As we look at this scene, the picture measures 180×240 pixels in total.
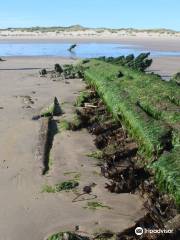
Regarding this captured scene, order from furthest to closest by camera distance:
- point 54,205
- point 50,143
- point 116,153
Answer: point 50,143 → point 116,153 → point 54,205

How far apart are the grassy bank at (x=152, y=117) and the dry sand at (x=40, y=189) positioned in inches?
25.3

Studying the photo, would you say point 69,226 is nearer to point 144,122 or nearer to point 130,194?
point 130,194

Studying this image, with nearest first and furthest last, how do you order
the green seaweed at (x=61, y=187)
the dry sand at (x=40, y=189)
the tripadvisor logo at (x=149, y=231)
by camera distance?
the tripadvisor logo at (x=149, y=231), the dry sand at (x=40, y=189), the green seaweed at (x=61, y=187)

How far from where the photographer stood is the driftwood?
824 cm

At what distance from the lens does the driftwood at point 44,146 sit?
27.0 feet

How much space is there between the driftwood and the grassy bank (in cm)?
150

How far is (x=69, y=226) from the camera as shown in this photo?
599cm

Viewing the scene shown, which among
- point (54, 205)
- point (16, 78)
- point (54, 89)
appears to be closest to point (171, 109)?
point (54, 205)

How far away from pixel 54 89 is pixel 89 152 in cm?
817

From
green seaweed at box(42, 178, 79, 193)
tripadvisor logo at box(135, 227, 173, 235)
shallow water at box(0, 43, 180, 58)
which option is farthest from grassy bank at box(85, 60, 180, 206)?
shallow water at box(0, 43, 180, 58)

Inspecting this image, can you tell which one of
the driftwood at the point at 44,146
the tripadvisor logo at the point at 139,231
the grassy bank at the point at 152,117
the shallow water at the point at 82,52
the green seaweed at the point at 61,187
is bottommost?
the shallow water at the point at 82,52

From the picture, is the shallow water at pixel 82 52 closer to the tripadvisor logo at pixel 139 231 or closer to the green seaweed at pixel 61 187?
the green seaweed at pixel 61 187

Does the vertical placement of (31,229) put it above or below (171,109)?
below

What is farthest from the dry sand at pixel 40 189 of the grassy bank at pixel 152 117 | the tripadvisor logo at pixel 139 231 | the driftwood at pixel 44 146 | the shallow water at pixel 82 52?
→ the shallow water at pixel 82 52
